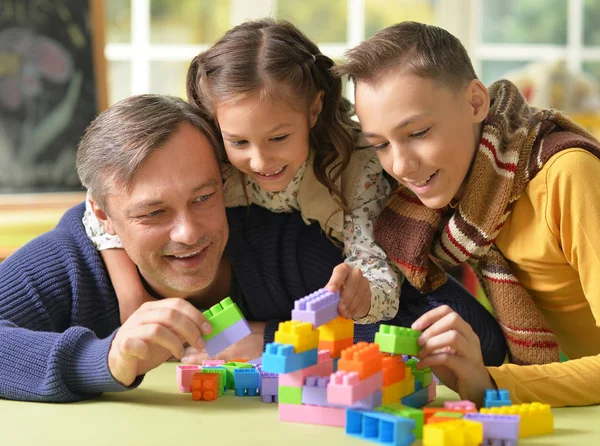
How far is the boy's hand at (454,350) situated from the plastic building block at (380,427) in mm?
164

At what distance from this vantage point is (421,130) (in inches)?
54.8

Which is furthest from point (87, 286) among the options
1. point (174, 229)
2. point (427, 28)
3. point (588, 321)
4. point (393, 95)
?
point (588, 321)

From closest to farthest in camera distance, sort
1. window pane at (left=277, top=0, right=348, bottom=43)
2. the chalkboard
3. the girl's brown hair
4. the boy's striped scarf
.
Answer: the boy's striped scarf → the girl's brown hair → the chalkboard → window pane at (left=277, top=0, right=348, bottom=43)

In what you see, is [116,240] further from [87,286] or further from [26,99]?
[26,99]

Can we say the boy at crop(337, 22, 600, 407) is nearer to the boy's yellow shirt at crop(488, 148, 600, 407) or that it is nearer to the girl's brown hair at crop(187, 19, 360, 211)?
the boy's yellow shirt at crop(488, 148, 600, 407)

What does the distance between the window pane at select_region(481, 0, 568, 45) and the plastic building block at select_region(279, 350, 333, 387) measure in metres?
2.96

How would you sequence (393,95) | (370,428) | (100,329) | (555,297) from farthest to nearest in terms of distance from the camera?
(100,329)
(555,297)
(393,95)
(370,428)

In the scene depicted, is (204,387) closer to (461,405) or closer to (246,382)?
(246,382)

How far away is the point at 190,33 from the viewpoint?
3.56 metres

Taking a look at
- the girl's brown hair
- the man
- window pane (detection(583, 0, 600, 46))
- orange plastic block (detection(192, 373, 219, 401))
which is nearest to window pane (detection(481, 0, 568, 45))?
window pane (detection(583, 0, 600, 46))

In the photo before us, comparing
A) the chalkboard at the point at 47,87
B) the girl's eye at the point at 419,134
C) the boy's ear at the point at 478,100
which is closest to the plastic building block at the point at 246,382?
the girl's eye at the point at 419,134

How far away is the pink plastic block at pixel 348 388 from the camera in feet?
3.37

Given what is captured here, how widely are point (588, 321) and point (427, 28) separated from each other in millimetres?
590

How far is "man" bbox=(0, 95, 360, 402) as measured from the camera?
126 centimetres
